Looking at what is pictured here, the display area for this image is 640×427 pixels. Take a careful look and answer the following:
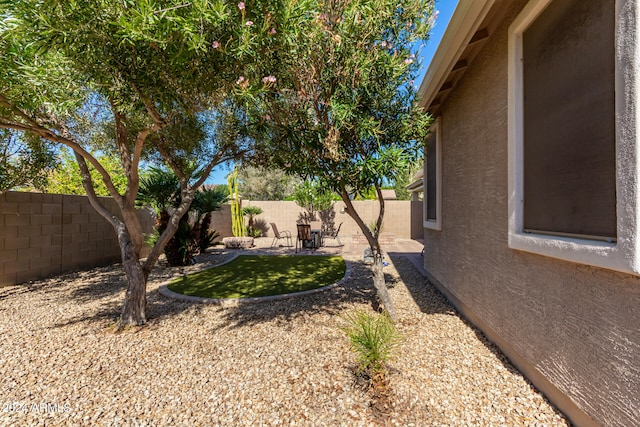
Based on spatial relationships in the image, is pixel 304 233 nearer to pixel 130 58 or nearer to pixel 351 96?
pixel 351 96

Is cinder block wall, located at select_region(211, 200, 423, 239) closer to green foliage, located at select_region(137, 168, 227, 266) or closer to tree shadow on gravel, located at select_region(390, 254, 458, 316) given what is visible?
green foliage, located at select_region(137, 168, 227, 266)

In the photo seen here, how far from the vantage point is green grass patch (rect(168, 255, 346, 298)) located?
6.04 m

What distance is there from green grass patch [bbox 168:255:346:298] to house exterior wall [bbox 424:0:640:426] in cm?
297

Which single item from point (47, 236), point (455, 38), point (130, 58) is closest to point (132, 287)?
point (130, 58)

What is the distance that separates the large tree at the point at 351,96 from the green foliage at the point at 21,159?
6.42m

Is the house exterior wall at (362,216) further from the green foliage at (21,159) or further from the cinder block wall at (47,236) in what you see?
the green foliage at (21,159)

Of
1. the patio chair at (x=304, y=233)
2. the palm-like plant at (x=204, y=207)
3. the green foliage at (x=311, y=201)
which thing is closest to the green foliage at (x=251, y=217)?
the green foliage at (x=311, y=201)

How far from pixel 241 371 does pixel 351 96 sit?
3.60 metres

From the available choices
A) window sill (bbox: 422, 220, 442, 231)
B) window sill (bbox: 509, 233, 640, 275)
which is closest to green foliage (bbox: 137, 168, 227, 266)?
window sill (bbox: 422, 220, 442, 231)

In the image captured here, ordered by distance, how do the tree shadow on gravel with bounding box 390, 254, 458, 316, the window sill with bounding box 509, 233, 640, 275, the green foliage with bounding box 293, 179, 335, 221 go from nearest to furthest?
1. the window sill with bounding box 509, 233, 640, 275
2. the tree shadow on gravel with bounding box 390, 254, 458, 316
3. the green foliage with bounding box 293, 179, 335, 221

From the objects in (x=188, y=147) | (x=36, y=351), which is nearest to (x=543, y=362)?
(x=36, y=351)

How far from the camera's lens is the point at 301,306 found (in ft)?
16.7

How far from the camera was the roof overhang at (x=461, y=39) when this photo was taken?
3.19 meters

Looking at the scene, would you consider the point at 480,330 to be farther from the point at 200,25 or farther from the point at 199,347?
the point at 200,25
